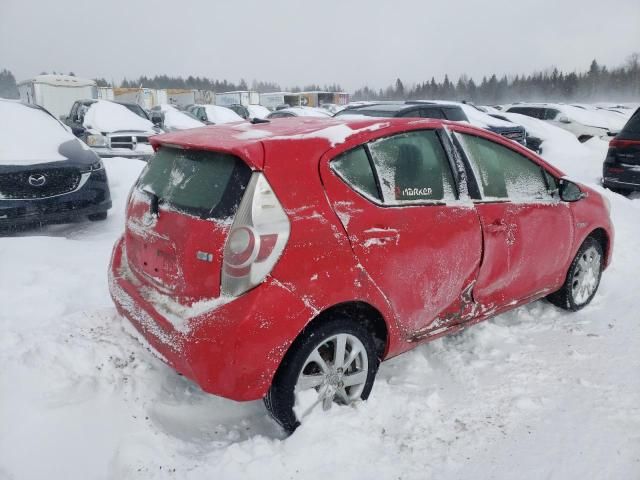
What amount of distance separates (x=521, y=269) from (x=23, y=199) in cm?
509

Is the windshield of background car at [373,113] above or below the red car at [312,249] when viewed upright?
above

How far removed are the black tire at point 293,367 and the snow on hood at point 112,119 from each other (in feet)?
Answer: 33.6

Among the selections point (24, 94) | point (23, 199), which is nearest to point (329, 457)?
point (23, 199)

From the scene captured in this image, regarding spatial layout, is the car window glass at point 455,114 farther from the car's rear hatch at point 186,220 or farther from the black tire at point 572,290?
the car's rear hatch at point 186,220

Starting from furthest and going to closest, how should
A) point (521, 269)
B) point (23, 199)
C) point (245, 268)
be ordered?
point (23, 199), point (521, 269), point (245, 268)

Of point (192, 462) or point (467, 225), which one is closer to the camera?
point (192, 462)

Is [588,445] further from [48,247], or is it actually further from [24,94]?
[24,94]

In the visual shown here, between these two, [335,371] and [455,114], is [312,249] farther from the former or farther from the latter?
[455,114]

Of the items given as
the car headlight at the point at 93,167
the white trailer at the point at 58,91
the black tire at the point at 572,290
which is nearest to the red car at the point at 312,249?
the black tire at the point at 572,290

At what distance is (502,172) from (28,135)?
568cm

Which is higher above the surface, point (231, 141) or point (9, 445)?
point (231, 141)

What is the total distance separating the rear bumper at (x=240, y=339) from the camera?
2.27m

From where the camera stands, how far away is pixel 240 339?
7.41 ft

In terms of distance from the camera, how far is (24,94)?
85.3 feet
